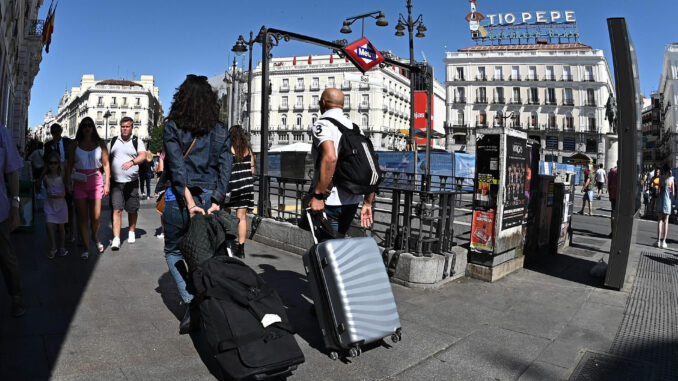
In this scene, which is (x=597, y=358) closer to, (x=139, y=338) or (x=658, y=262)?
(x=139, y=338)

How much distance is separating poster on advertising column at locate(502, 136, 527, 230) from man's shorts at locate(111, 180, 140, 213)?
Answer: 4850mm

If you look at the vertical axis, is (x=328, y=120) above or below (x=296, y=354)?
above

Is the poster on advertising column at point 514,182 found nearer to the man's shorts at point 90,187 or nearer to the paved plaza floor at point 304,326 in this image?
the paved plaza floor at point 304,326

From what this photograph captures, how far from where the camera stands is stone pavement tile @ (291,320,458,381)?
2.94 metres

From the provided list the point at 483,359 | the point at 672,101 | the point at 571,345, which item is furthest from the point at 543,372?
the point at 672,101

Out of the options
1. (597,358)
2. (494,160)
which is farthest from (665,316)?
(494,160)

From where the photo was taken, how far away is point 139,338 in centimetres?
333

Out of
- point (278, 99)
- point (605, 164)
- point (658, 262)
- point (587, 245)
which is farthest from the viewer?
point (278, 99)

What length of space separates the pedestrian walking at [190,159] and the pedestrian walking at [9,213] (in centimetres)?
125

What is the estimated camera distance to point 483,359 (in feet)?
10.7

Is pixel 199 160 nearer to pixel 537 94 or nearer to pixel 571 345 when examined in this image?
pixel 571 345

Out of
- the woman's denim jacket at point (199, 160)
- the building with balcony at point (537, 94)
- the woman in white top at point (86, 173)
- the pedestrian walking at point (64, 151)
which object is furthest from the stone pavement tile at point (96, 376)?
the building with balcony at point (537, 94)

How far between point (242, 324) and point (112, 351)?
3.64 ft

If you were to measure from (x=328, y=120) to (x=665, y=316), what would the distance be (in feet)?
12.4
